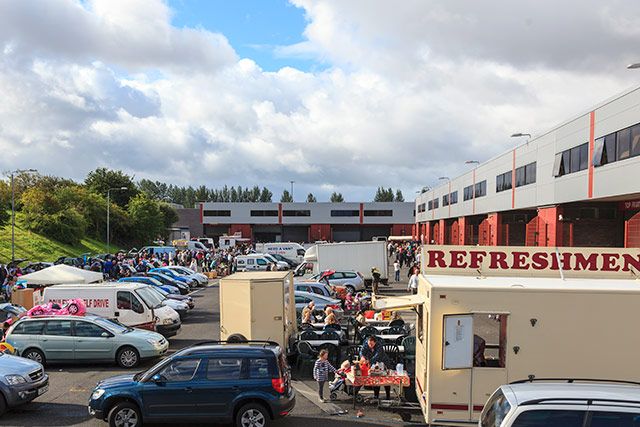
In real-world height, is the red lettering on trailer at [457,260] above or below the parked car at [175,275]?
above

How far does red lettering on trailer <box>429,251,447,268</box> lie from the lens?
34.1 ft

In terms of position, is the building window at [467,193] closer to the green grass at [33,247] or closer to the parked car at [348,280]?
the parked car at [348,280]

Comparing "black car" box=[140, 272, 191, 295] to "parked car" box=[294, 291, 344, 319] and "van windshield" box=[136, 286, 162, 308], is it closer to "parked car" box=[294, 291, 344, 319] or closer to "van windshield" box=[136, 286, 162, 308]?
"van windshield" box=[136, 286, 162, 308]

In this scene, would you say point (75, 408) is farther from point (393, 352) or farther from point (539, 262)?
point (539, 262)

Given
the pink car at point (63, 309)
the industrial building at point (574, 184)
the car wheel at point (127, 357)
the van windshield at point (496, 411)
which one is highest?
the industrial building at point (574, 184)

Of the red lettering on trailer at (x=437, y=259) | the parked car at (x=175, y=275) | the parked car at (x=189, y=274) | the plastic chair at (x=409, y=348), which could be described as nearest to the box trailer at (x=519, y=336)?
the red lettering on trailer at (x=437, y=259)

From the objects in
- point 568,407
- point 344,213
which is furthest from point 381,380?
point 344,213

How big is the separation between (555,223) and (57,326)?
2447cm

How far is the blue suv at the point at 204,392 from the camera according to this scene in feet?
32.0

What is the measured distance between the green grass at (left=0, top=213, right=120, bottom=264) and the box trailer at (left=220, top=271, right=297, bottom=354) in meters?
34.1

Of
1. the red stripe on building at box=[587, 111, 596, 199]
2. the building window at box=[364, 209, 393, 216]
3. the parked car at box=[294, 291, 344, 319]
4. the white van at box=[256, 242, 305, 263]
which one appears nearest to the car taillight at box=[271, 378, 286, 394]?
the parked car at box=[294, 291, 344, 319]

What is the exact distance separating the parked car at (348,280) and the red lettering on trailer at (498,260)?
19619mm

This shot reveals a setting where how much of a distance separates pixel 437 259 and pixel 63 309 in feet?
40.1

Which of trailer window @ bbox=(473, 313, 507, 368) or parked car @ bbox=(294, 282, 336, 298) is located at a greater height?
trailer window @ bbox=(473, 313, 507, 368)
